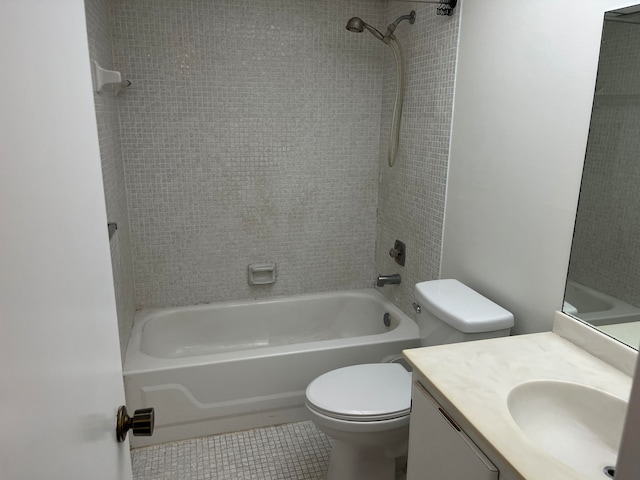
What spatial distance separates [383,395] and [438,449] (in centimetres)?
60

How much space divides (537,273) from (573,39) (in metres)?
0.75

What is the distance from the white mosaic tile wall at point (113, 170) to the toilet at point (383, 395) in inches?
39.7

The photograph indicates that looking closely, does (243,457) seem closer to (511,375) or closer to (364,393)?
(364,393)

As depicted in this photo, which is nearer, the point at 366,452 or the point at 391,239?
the point at 366,452

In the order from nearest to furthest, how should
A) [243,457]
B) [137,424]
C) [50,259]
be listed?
[50,259], [137,424], [243,457]

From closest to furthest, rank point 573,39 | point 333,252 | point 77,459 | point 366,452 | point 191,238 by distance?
point 77,459 < point 573,39 < point 366,452 < point 191,238 < point 333,252

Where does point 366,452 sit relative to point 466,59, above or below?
below

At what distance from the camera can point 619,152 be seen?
1.32 m

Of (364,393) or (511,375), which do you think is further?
(364,393)

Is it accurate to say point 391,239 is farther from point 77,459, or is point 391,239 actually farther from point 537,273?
point 77,459

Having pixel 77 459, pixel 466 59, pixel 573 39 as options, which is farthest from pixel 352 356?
pixel 77 459

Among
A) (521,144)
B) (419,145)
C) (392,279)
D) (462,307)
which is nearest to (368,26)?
(419,145)

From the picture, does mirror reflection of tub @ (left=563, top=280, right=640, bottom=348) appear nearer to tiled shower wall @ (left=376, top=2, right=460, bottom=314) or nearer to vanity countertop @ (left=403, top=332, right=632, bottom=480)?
vanity countertop @ (left=403, top=332, right=632, bottom=480)

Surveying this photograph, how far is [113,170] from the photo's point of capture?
7.25 ft
